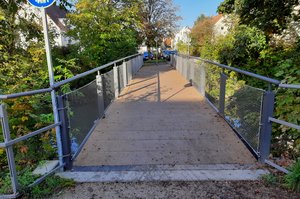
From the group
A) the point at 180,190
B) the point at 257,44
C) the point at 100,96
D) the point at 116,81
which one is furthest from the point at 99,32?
the point at 180,190

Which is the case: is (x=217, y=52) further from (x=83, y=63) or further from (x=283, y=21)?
(x=83, y=63)

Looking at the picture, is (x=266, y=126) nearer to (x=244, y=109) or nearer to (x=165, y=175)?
(x=244, y=109)

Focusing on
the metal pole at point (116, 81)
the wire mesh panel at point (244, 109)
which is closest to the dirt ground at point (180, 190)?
the wire mesh panel at point (244, 109)

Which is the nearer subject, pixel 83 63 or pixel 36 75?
pixel 36 75

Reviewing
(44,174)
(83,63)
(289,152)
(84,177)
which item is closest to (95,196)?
(84,177)

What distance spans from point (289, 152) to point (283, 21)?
19.1 ft

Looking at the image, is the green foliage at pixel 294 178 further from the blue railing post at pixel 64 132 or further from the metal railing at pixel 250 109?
the blue railing post at pixel 64 132

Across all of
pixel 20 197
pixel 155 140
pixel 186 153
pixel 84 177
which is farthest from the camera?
pixel 155 140

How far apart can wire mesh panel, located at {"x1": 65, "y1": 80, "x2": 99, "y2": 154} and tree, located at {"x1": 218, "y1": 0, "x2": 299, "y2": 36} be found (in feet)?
18.1

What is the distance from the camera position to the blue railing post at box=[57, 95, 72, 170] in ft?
8.97

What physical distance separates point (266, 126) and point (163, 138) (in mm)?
1672

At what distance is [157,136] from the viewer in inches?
Answer: 160

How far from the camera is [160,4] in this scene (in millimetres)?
30438

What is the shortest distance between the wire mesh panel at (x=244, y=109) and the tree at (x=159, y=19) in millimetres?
26334
